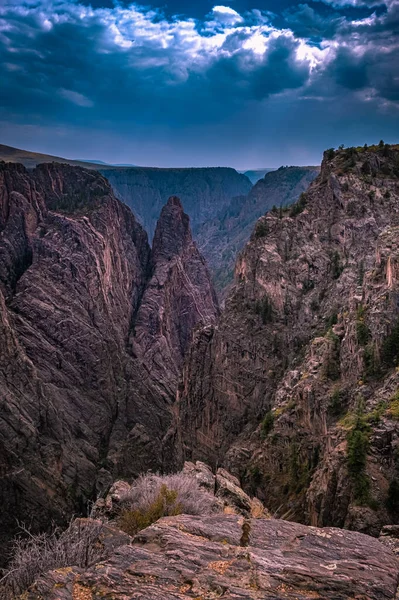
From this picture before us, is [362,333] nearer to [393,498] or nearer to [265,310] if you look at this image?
[393,498]

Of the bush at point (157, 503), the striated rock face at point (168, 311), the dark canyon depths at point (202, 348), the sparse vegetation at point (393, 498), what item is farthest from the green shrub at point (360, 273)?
the striated rock face at point (168, 311)

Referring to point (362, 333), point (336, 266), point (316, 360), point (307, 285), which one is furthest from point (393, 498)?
point (307, 285)

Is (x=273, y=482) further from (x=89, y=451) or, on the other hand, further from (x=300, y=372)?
(x=89, y=451)

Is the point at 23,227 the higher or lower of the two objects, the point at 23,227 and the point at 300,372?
the higher

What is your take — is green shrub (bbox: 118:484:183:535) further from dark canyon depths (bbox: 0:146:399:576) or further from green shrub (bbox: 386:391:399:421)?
green shrub (bbox: 386:391:399:421)

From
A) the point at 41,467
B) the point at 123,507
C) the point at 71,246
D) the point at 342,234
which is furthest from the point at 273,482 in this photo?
the point at 71,246

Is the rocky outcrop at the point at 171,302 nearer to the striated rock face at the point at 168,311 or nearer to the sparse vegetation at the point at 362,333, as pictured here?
the striated rock face at the point at 168,311
